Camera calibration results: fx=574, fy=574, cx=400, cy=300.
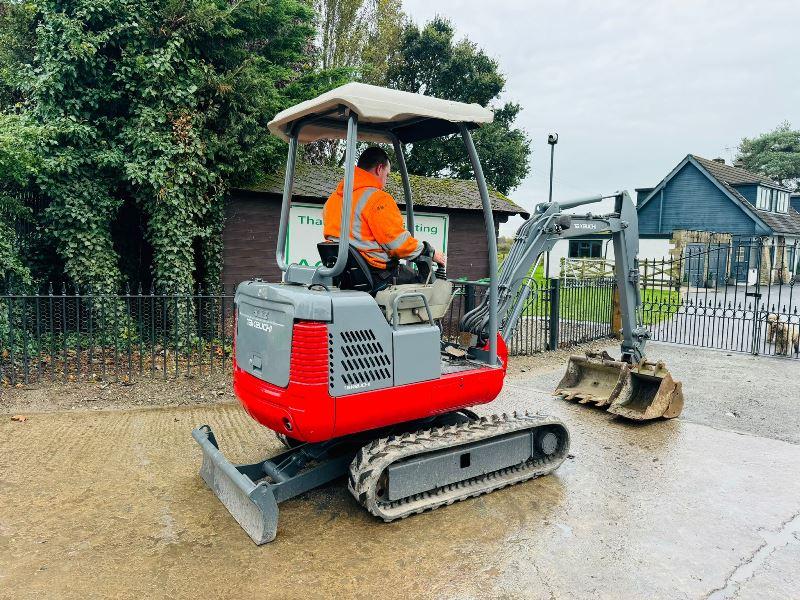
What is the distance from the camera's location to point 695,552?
3615mm

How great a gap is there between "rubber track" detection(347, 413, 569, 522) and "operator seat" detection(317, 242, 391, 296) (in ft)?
3.52

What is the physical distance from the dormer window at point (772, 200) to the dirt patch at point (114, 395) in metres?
33.1

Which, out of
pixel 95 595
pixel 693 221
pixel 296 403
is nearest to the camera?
pixel 95 595

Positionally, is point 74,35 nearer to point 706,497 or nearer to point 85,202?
point 85,202

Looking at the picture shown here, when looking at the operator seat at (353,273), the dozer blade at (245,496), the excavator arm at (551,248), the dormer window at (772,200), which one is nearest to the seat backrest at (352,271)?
the operator seat at (353,273)

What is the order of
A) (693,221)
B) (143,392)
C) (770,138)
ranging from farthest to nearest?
1. (770,138)
2. (693,221)
3. (143,392)

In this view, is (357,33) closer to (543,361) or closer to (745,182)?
(543,361)

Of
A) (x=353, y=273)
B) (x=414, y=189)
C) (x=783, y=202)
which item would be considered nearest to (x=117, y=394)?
(x=353, y=273)

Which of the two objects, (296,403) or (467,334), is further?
(467,334)

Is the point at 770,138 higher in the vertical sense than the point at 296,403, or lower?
higher

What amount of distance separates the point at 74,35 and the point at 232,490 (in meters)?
7.29

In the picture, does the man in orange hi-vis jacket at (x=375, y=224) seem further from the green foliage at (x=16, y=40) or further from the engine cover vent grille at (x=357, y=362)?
the green foliage at (x=16, y=40)

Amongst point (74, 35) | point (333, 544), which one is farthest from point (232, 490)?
point (74, 35)

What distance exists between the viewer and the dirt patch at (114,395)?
21.2ft
